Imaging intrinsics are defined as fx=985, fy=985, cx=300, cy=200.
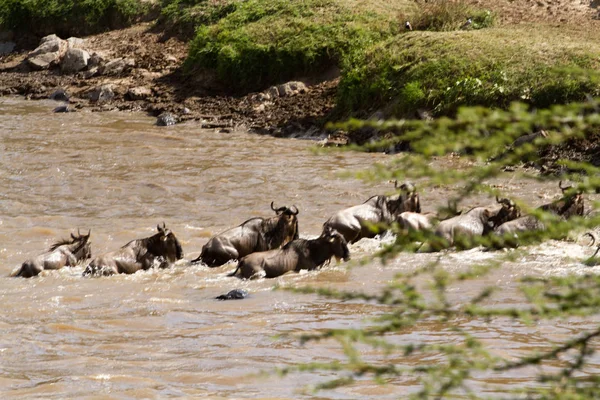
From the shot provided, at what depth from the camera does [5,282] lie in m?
11.0

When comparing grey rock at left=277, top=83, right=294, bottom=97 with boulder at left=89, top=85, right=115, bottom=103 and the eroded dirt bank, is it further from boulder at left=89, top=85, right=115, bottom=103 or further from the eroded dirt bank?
boulder at left=89, top=85, right=115, bottom=103

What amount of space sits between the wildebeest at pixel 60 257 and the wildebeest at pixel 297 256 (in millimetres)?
2022

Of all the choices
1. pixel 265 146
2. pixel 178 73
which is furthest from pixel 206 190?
pixel 178 73

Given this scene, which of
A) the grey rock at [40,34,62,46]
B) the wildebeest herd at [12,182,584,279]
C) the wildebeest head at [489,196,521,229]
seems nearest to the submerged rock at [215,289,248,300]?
the wildebeest herd at [12,182,584,279]

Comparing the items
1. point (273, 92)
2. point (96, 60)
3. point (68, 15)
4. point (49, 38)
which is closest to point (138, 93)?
point (96, 60)

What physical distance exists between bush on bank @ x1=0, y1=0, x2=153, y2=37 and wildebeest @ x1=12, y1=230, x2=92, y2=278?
20.7 m

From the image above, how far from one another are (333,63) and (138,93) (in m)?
5.24

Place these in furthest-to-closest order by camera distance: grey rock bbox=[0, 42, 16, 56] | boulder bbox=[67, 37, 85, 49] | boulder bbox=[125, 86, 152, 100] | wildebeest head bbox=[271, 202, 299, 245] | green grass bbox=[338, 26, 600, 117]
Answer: grey rock bbox=[0, 42, 16, 56] < boulder bbox=[67, 37, 85, 49] < boulder bbox=[125, 86, 152, 100] < green grass bbox=[338, 26, 600, 117] < wildebeest head bbox=[271, 202, 299, 245]

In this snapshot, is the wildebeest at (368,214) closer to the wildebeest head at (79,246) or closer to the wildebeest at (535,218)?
the wildebeest at (535,218)

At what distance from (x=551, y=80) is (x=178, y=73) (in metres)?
11.4

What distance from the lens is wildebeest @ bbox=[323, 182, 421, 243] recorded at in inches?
476

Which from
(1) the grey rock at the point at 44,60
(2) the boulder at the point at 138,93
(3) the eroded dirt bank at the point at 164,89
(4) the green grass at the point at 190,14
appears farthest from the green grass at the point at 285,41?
(1) the grey rock at the point at 44,60

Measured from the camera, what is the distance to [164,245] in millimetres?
11516

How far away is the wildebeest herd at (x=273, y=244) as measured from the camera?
10.9 metres
